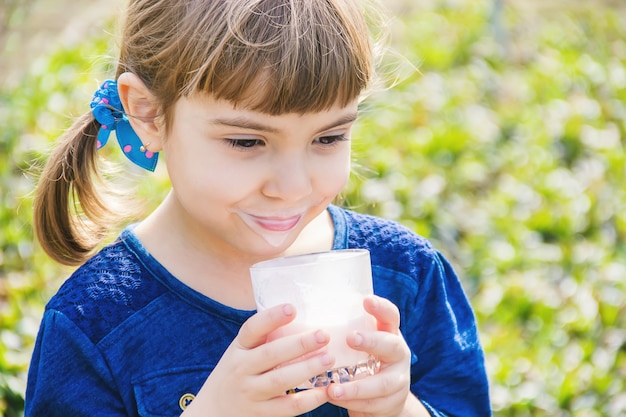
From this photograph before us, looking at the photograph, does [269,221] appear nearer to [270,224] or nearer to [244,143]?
[270,224]

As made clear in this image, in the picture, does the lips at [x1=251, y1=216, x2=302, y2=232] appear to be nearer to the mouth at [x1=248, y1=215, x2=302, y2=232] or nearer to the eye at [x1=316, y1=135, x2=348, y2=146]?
the mouth at [x1=248, y1=215, x2=302, y2=232]

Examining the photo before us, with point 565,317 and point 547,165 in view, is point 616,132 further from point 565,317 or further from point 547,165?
point 565,317

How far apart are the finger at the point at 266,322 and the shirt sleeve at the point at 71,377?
47cm

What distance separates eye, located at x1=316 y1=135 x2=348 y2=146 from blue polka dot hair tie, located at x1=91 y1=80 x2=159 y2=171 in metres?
0.44

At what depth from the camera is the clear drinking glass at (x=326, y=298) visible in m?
1.61

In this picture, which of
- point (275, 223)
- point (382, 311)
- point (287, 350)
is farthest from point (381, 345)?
point (275, 223)

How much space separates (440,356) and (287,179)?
2.18 ft

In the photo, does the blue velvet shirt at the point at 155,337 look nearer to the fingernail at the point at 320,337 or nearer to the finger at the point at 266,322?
the finger at the point at 266,322

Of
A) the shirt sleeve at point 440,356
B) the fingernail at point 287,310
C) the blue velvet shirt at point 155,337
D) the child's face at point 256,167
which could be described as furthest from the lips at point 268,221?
the shirt sleeve at point 440,356

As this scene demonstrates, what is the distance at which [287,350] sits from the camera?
5.24 feet

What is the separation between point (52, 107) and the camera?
494cm

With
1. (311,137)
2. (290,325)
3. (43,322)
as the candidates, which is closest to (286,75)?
(311,137)

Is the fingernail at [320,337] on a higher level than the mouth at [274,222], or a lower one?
lower

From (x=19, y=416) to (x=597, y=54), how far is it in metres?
5.00
